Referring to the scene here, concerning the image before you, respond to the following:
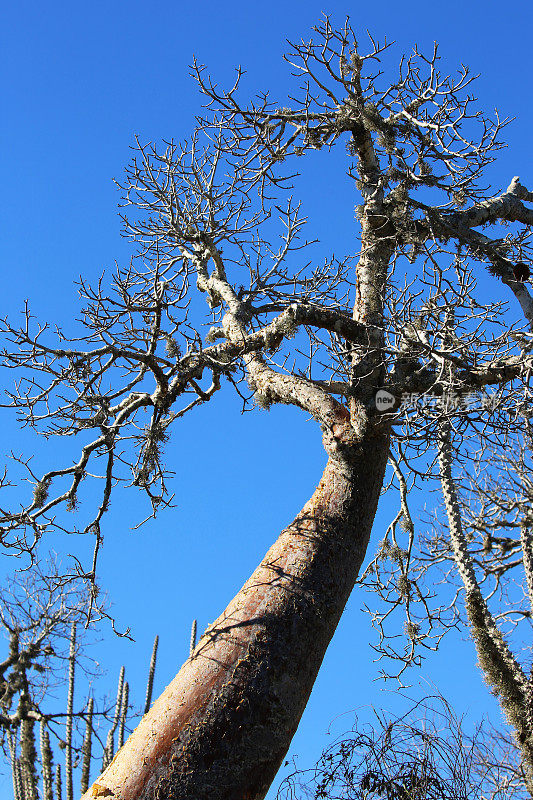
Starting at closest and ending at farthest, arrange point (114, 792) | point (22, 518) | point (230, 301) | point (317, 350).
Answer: point (114, 792) → point (317, 350) → point (22, 518) → point (230, 301)

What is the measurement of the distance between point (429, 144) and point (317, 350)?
7.10 feet

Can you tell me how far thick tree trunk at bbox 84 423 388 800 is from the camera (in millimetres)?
2939

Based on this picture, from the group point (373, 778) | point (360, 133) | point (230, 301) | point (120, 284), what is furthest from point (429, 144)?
point (373, 778)

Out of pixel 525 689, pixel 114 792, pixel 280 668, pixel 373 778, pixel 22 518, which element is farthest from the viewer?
pixel 525 689

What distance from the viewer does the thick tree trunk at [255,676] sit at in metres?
2.94

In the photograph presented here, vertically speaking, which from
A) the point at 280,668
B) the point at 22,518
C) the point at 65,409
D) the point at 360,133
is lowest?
the point at 280,668

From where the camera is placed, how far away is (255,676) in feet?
10.3

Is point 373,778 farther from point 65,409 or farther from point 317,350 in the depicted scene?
point 65,409

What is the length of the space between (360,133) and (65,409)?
3318 mm

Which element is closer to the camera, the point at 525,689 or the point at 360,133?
the point at 360,133

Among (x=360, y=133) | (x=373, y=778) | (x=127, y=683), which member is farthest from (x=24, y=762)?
(x=360, y=133)

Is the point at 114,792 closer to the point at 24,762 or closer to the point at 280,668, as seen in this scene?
the point at 280,668

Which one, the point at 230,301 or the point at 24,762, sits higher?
the point at 230,301

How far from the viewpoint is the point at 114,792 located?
2.95 meters
